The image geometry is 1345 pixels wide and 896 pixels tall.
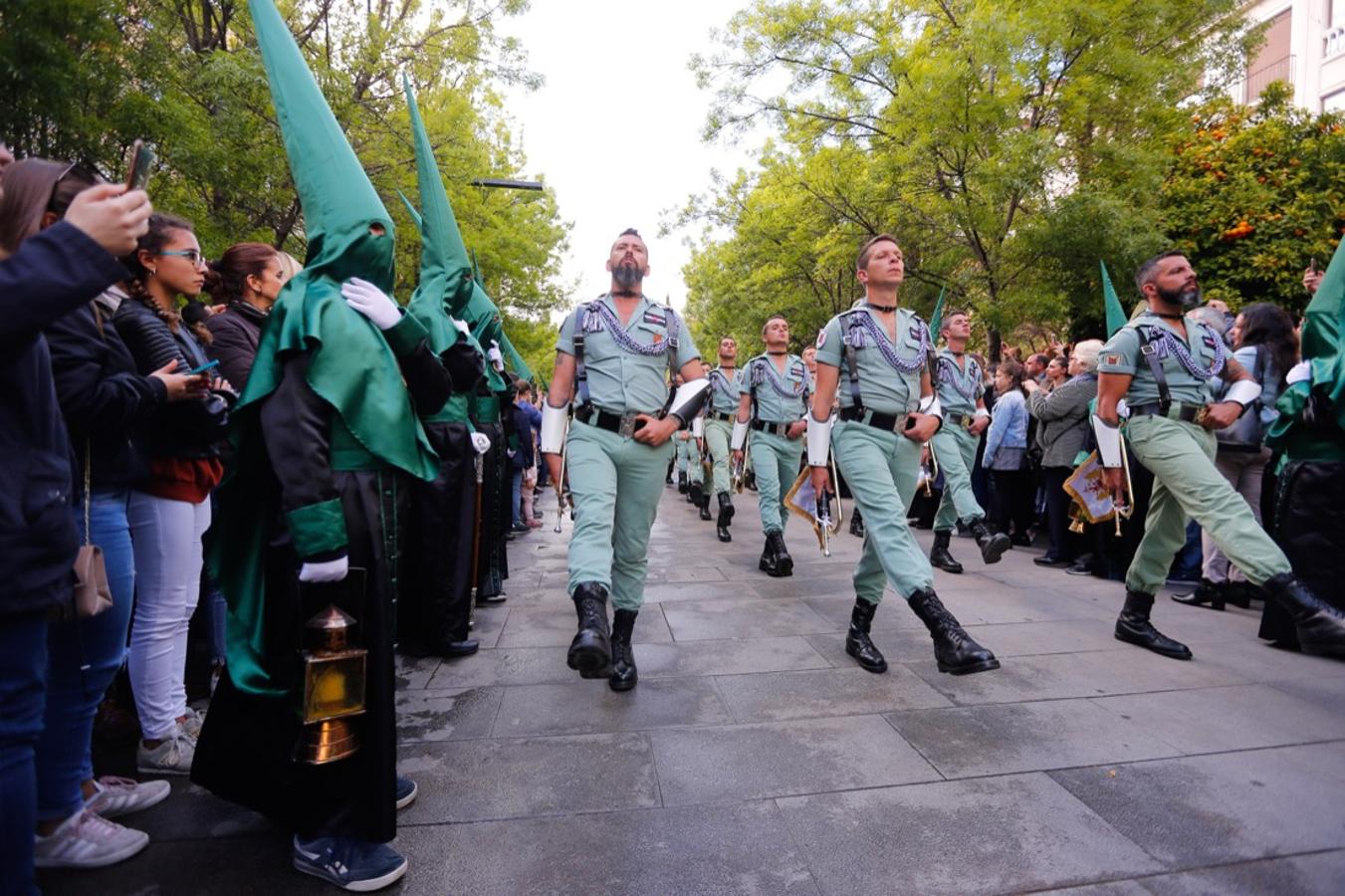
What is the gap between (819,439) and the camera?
174 inches

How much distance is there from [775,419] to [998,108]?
7.12 metres

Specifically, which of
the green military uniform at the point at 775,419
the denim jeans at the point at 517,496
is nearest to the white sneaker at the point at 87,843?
the green military uniform at the point at 775,419

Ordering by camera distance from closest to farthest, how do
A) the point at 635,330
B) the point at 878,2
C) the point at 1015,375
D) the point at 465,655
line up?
the point at 635,330
the point at 465,655
the point at 1015,375
the point at 878,2

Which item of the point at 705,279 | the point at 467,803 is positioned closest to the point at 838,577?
the point at 467,803

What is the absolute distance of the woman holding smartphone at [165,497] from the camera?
3.02 m

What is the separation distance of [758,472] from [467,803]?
5405 millimetres

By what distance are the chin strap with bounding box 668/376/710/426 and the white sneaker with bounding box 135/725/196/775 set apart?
2.53 m

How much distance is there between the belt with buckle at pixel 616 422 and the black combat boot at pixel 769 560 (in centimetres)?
344

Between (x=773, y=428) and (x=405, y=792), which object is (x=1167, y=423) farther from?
Answer: (x=405, y=792)

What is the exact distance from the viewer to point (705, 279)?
34.5 m

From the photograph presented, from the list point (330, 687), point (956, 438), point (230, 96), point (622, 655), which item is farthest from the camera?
point (230, 96)

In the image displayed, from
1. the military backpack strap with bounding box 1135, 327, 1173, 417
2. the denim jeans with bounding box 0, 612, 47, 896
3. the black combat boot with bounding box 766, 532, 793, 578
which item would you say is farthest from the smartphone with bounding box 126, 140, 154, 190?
the black combat boot with bounding box 766, 532, 793, 578

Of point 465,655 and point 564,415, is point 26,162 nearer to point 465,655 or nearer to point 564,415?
point 564,415

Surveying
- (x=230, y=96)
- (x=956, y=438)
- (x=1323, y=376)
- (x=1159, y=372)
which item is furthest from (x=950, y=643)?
(x=230, y=96)
